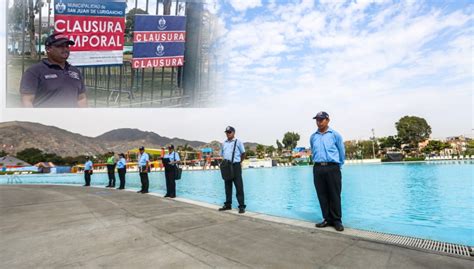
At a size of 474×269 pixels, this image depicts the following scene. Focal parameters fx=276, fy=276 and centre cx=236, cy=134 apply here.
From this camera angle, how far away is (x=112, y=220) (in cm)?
401

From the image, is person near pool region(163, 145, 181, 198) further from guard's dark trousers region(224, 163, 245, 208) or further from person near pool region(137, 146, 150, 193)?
guard's dark trousers region(224, 163, 245, 208)

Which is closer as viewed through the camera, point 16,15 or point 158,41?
point 16,15

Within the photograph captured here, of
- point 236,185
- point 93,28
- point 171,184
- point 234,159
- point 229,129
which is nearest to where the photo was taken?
point 236,185

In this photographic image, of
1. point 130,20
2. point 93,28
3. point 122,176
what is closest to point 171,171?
point 122,176

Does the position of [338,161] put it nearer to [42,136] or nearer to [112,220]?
[112,220]

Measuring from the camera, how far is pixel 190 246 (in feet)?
8.79

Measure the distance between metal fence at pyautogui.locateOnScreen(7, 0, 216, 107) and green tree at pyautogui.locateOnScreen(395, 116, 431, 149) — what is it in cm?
6737

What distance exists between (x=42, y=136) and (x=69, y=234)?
105 metres

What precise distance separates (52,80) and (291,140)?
88.9m

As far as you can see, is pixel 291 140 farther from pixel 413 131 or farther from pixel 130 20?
pixel 130 20

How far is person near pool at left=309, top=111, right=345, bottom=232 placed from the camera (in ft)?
11.6

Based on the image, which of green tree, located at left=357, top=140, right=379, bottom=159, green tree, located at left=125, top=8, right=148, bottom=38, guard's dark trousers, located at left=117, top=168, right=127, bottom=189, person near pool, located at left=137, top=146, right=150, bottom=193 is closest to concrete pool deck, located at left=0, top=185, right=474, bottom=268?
person near pool, located at left=137, top=146, right=150, bottom=193

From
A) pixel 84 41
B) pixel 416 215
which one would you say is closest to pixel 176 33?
pixel 84 41

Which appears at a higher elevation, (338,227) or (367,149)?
(367,149)
